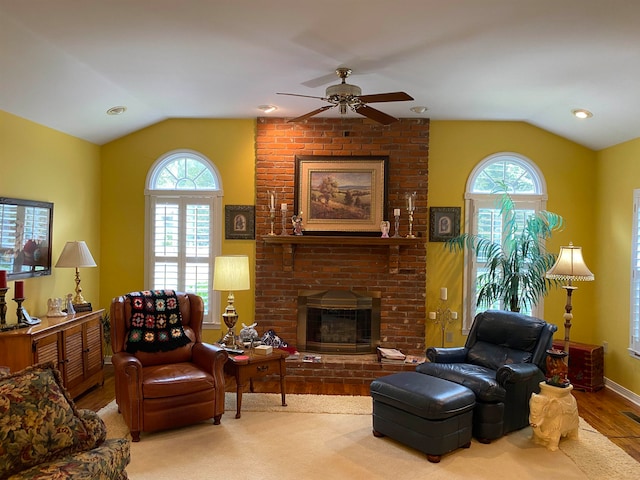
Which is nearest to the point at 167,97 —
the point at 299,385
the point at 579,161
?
the point at 299,385

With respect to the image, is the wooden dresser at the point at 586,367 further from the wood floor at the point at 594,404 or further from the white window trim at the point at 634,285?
the white window trim at the point at 634,285

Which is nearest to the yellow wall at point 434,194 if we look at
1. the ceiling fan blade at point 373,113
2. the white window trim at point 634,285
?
the white window trim at point 634,285

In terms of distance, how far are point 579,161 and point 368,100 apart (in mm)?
3452

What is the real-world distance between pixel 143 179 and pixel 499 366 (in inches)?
179

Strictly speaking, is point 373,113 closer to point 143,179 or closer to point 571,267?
point 571,267

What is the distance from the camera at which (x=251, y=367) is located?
14.0ft

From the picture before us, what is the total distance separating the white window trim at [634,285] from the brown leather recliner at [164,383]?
13.4ft

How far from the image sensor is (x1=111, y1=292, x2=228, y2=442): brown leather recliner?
3.72 m

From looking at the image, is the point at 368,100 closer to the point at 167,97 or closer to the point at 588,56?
the point at 588,56

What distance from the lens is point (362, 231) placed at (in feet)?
18.6

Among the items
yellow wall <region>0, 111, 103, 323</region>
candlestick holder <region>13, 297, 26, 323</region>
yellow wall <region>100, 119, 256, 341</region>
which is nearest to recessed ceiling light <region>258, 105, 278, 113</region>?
yellow wall <region>100, 119, 256, 341</region>

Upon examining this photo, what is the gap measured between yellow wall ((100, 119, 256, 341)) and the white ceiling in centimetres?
52

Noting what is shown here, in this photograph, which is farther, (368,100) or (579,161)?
(579,161)

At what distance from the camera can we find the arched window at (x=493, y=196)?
5746mm
